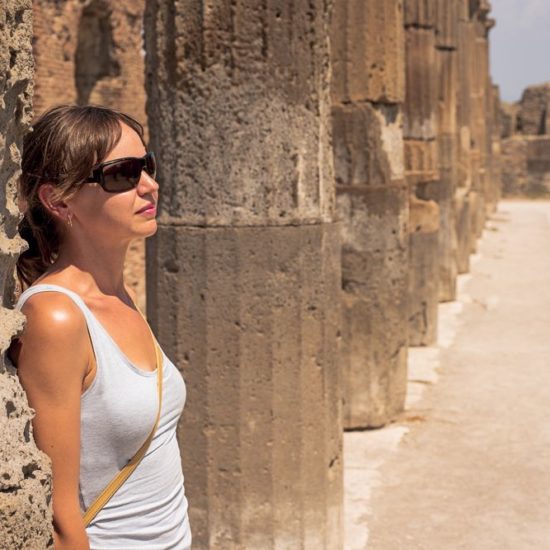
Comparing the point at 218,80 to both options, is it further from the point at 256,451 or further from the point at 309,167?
the point at 256,451

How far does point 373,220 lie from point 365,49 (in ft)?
4.26

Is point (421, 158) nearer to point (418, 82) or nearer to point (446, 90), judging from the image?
point (418, 82)

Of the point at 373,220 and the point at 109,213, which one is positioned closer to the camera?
the point at 109,213

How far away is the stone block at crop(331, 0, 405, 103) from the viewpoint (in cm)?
722

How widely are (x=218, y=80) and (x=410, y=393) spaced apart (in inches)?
195

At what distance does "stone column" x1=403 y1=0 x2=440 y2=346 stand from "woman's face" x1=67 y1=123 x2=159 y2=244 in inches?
320

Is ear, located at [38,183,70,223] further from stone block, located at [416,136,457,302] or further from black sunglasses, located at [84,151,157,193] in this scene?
stone block, located at [416,136,457,302]

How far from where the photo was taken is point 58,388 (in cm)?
207

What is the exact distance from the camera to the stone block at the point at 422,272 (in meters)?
10.7

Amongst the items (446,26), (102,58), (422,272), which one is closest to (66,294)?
(422,272)

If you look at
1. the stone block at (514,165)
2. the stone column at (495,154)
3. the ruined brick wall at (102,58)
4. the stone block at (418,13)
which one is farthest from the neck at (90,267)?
the stone block at (514,165)

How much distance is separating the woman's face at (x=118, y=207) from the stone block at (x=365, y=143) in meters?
5.20

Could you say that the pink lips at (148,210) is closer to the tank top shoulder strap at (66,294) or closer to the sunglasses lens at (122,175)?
the sunglasses lens at (122,175)

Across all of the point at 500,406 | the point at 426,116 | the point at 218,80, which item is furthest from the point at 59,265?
the point at 426,116
